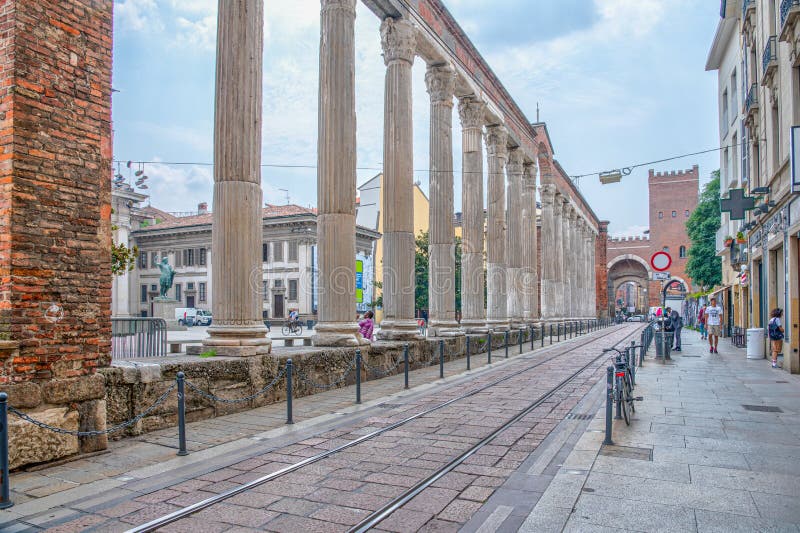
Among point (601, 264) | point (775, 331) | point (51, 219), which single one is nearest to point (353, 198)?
point (51, 219)

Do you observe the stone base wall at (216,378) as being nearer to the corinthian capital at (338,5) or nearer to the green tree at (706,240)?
the corinthian capital at (338,5)

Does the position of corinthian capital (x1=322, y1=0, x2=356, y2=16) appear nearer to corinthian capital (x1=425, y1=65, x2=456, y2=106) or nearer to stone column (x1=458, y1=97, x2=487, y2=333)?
corinthian capital (x1=425, y1=65, x2=456, y2=106)

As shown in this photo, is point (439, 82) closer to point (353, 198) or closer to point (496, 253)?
point (353, 198)

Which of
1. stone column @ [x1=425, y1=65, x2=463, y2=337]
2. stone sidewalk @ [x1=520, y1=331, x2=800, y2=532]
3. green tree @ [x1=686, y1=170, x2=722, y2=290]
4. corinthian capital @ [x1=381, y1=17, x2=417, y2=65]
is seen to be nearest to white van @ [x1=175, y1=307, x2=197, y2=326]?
stone column @ [x1=425, y1=65, x2=463, y2=337]

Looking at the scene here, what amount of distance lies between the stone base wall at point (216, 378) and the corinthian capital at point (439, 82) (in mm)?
8805

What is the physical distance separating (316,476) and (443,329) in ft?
44.8

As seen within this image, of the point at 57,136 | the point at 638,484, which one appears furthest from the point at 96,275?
the point at 638,484

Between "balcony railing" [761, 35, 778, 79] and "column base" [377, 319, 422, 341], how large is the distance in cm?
1068

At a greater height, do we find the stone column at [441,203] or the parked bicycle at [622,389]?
the stone column at [441,203]

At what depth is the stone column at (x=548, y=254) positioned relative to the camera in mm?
36250

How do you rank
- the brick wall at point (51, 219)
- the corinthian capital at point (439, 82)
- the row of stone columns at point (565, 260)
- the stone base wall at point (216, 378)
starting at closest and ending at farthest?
the brick wall at point (51, 219), the stone base wall at point (216, 378), the corinthian capital at point (439, 82), the row of stone columns at point (565, 260)

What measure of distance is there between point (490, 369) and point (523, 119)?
1716cm

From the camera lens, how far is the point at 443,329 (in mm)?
19484

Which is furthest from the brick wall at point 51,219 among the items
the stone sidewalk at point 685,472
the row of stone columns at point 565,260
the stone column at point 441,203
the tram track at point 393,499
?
the row of stone columns at point 565,260
